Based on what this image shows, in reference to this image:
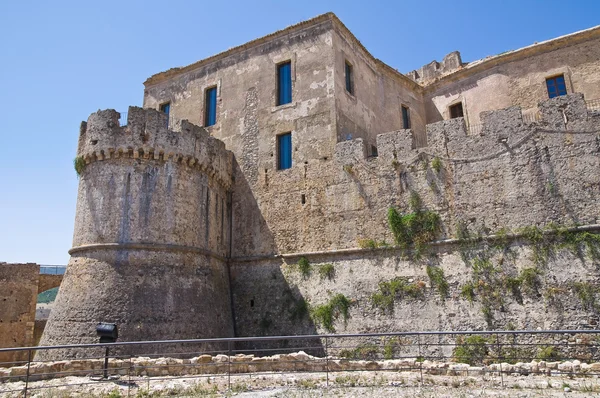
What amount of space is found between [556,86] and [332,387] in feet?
48.5

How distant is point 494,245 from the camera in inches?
491

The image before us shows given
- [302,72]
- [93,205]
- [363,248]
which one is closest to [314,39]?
[302,72]

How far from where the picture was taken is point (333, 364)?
36.7 feet

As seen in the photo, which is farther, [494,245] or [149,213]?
[149,213]

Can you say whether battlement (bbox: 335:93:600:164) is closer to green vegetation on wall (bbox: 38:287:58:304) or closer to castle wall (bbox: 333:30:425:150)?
castle wall (bbox: 333:30:425:150)

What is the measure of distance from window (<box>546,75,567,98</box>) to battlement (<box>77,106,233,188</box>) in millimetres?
13227

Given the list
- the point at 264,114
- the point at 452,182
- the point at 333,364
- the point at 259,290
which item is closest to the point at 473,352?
the point at 333,364

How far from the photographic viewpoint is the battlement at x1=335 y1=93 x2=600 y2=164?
487 inches

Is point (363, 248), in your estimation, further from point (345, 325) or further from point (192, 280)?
point (192, 280)

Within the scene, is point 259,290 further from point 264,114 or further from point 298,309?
point 264,114

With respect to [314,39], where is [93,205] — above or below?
below

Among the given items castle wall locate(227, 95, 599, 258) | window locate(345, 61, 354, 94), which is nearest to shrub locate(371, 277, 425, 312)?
castle wall locate(227, 95, 599, 258)

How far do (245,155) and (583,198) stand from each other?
10.9 metres

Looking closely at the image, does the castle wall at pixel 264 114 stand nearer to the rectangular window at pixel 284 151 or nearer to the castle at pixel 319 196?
the castle at pixel 319 196
